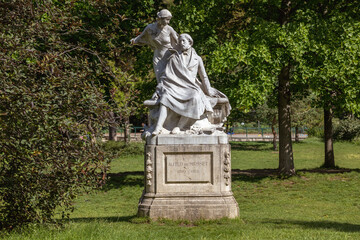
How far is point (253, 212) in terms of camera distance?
1338 centimetres

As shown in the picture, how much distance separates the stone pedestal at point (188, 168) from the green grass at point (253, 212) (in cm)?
52

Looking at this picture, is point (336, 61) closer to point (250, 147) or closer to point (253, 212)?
point (253, 212)

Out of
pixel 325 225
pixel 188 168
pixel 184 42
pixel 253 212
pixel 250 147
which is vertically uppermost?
pixel 184 42

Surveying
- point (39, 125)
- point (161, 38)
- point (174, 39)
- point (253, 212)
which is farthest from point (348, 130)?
point (39, 125)

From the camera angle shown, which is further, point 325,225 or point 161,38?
point 161,38

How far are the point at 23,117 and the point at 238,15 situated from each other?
1497cm

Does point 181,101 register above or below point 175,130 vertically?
above

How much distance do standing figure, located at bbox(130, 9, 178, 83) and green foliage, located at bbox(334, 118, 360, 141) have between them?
1264 inches

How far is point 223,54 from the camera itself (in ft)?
58.7

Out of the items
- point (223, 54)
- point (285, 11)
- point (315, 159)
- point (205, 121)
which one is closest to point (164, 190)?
point (205, 121)

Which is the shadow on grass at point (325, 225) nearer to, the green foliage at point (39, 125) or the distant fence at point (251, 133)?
the green foliage at point (39, 125)

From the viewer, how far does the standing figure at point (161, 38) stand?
11.0 metres

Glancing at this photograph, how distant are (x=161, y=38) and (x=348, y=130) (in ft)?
108

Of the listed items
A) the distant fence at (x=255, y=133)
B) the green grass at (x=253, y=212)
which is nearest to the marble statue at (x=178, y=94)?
the green grass at (x=253, y=212)
